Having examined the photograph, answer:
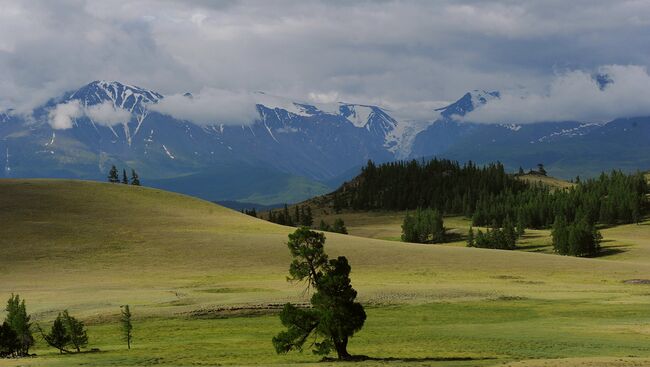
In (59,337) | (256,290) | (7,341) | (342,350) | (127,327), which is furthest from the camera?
(256,290)

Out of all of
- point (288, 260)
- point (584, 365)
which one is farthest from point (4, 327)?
point (288, 260)

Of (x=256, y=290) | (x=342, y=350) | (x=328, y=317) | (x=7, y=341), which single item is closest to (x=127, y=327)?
(x=7, y=341)

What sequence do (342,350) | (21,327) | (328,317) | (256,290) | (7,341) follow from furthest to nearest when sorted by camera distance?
(256,290), (21,327), (7,341), (342,350), (328,317)

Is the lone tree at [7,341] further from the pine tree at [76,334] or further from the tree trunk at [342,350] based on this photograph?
the tree trunk at [342,350]

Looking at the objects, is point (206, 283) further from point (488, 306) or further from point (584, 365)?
point (584, 365)

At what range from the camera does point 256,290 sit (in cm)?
8125

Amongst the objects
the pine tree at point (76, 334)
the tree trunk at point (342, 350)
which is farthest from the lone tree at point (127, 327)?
the tree trunk at point (342, 350)

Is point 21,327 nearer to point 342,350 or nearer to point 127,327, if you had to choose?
point 127,327

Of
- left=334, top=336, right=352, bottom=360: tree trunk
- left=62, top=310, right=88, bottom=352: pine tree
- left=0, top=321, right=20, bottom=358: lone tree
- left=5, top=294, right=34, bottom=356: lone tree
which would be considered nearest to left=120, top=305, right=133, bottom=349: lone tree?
left=62, top=310, right=88, bottom=352: pine tree

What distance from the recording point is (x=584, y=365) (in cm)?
3744

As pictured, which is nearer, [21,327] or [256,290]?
[21,327]

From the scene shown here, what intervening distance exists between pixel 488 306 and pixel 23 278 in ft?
191

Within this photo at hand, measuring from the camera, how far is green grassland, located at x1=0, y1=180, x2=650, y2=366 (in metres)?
47.8

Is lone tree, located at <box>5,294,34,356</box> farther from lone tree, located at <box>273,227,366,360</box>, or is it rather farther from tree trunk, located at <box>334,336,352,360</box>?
tree trunk, located at <box>334,336,352,360</box>
